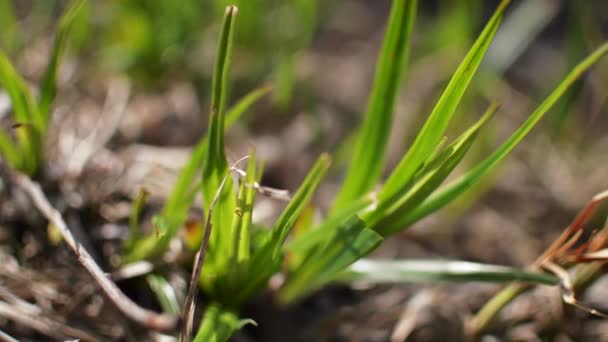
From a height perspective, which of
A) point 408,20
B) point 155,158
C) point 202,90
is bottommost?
point 155,158

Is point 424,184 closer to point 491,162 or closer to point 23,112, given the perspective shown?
point 491,162

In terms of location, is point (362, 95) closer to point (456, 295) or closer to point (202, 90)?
point (202, 90)

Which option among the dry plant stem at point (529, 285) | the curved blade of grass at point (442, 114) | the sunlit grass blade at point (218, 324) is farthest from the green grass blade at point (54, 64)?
the dry plant stem at point (529, 285)

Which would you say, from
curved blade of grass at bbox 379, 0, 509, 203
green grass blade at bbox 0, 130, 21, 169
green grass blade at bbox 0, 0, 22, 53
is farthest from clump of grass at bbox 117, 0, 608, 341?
green grass blade at bbox 0, 0, 22, 53

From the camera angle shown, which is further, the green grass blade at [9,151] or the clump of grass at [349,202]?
the green grass blade at [9,151]

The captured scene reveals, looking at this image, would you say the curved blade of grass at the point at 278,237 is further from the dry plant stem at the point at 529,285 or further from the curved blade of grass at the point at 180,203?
the dry plant stem at the point at 529,285

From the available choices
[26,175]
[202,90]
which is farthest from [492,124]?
[26,175]

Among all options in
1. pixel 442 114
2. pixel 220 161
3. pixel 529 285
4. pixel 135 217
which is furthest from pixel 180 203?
pixel 529 285

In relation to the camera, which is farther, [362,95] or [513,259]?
[362,95]
